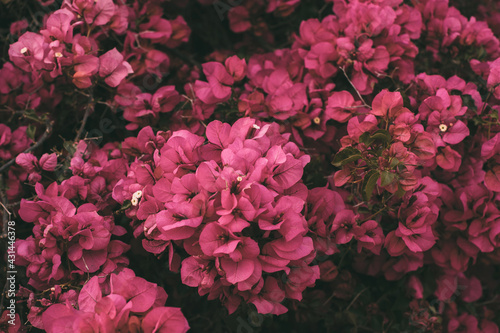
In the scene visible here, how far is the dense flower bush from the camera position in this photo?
806 mm

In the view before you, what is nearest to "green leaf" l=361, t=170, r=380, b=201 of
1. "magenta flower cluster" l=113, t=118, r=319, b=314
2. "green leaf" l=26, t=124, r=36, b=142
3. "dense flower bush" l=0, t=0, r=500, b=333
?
"dense flower bush" l=0, t=0, r=500, b=333

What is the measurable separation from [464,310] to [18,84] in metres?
1.45

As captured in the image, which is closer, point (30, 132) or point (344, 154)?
point (344, 154)

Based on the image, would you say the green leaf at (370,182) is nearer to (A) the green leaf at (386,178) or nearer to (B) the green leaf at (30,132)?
(A) the green leaf at (386,178)

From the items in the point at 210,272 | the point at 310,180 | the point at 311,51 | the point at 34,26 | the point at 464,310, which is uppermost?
the point at 34,26

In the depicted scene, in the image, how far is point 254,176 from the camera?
0.80m

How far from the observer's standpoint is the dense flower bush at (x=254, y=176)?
806mm

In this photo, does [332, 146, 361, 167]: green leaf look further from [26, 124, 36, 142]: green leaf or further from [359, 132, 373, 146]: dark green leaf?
[26, 124, 36, 142]: green leaf

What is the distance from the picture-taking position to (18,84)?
4.11 ft

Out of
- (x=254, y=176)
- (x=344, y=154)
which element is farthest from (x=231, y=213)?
(x=344, y=154)

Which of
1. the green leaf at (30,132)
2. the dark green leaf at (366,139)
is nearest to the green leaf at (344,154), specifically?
the dark green leaf at (366,139)

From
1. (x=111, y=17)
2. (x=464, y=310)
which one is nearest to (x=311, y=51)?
(x=111, y=17)

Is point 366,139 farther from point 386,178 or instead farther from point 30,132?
point 30,132

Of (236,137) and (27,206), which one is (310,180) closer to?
(236,137)
